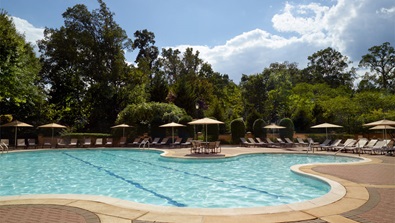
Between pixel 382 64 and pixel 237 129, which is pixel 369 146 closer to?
pixel 237 129

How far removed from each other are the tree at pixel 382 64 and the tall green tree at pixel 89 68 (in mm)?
37663

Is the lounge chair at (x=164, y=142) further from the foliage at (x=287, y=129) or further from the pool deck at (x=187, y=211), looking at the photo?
the pool deck at (x=187, y=211)

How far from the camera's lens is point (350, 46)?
1134 inches

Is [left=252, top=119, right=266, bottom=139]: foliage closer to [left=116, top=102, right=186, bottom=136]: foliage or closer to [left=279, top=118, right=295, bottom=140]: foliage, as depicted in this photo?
[left=279, top=118, right=295, bottom=140]: foliage

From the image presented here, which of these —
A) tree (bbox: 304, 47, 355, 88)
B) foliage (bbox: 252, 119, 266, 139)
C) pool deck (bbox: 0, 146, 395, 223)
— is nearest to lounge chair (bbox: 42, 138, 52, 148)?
foliage (bbox: 252, 119, 266, 139)

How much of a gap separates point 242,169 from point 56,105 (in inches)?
1121

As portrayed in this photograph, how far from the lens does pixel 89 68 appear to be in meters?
35.7

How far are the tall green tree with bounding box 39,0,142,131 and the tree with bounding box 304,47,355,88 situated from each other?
3470 cm

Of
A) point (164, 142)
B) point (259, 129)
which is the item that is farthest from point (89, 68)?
point (259, 129)

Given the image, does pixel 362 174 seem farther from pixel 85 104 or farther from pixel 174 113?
pixel 85 104

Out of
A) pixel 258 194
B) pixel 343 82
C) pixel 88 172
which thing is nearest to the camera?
pixel 258 194

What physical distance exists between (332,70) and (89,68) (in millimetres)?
42575

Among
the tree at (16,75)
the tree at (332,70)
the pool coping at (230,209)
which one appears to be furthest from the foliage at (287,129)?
the tree at (332,70)


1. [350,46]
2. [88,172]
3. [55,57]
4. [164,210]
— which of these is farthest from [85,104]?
[164,210]
